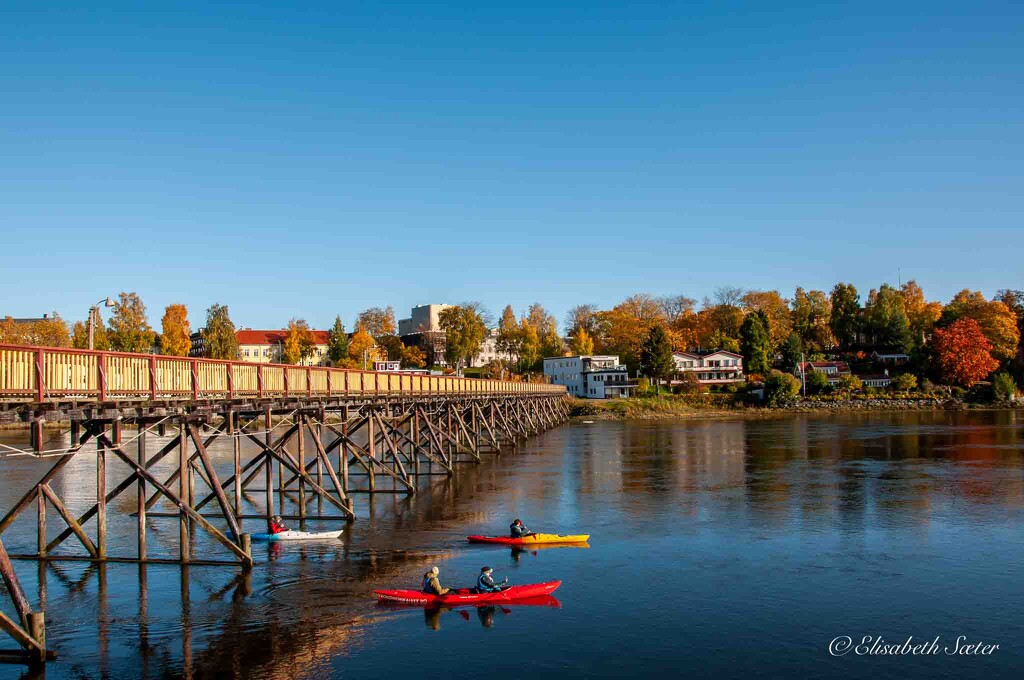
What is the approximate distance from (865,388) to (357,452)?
4593 inches

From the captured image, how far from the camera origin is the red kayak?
2180 centimetres

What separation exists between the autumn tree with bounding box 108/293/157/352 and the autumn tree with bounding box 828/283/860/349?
132234 millimetres

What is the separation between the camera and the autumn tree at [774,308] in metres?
155

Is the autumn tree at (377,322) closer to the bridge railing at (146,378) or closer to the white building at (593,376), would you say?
the white building at (593,376)

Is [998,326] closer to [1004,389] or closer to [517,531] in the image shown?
[1004,389]

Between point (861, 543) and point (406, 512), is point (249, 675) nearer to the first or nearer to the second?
point (406, 512)

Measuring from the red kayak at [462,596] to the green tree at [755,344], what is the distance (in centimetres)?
12063

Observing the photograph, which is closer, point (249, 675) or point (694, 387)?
point (249, 675)

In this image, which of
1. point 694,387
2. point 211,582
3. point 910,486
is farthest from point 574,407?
point 211,582

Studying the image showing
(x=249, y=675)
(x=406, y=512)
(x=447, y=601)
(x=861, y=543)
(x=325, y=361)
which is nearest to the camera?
(x=249, y=675)

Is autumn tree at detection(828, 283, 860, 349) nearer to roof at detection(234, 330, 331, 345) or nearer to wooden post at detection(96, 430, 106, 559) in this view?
roof at detection(234, 330, 331, 345)

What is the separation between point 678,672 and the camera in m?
17.6

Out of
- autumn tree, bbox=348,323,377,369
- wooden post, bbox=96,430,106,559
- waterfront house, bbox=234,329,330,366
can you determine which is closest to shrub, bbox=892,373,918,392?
autumn tree, bbox=348,323,377,369

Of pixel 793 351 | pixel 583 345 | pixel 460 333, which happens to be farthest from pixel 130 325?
pixel 793 351
